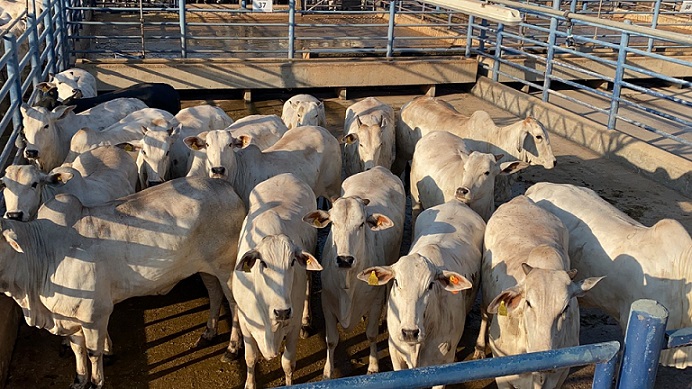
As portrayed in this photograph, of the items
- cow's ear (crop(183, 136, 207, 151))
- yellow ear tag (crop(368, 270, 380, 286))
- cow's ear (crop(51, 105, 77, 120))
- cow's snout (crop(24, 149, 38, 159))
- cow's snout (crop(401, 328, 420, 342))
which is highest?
cow's ear (crop(51, 105, 77, 120))

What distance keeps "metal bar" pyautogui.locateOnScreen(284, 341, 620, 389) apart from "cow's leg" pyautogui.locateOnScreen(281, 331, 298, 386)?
318 centimetres

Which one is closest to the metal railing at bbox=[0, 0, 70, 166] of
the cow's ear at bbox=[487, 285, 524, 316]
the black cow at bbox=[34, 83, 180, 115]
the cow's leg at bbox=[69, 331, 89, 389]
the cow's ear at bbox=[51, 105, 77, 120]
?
the black cow at bbox=[34, 83, 180, 115]

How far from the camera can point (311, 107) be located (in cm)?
910

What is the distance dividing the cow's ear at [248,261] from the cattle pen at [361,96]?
1046mm

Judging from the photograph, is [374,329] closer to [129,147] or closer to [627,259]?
[627,259]

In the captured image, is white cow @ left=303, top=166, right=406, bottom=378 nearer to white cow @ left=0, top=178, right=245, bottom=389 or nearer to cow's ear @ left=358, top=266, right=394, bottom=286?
cow's ear @ left=358, top=266, right=394, bottom=286

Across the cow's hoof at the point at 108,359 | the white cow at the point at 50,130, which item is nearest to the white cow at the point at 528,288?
the cow's hoof at the point at 108,359

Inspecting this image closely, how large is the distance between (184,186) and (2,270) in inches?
57.0

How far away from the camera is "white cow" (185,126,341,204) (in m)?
6.88

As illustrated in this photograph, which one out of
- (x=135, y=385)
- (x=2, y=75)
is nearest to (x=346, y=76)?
(x=2, y=75)

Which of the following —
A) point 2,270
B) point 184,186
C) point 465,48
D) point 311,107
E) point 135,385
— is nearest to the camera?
point 2,270

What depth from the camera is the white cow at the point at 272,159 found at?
6883mm

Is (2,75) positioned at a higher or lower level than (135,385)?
higher

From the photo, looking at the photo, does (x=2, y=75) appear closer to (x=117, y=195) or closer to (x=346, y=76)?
(x=346, y=76)
